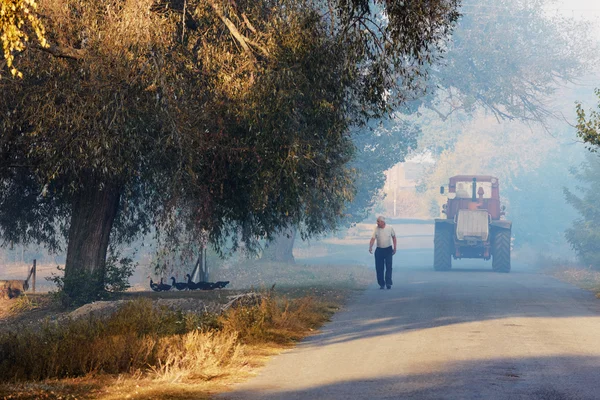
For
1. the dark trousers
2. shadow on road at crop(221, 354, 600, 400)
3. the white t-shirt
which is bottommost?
shadow on road at crop(221, 354, 600, 400)

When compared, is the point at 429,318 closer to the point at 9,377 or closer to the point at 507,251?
the point at 9,377

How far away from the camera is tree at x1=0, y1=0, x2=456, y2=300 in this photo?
43.2ft

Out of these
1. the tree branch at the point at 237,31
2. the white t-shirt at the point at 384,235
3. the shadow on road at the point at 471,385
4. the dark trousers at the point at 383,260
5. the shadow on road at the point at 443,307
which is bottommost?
the shadow on road at the point at 471,385

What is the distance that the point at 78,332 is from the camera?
34.2 feet

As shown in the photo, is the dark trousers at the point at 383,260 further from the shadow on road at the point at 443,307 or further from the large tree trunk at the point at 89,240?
the large tree trunk at the point at 89,240

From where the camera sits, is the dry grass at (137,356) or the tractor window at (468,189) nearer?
the dry grass at (137,356)

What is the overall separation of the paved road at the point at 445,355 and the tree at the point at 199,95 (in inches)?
112

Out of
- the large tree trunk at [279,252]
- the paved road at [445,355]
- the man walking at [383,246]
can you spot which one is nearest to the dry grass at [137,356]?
the paved road at [445,355]

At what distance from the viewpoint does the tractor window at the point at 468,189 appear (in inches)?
1419

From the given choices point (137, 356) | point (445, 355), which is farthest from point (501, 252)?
point (137, 356)

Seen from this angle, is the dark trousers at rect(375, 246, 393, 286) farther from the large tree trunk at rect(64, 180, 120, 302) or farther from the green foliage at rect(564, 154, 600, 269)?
the green foliage at rect(564, 154, 600, 269)

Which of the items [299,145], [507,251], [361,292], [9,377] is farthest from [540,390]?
[507,251]

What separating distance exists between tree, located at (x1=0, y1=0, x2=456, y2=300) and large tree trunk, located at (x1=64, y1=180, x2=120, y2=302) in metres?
2.26

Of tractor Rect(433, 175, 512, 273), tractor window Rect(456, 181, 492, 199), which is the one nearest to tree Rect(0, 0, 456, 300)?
tractor Rect(433, 175, 512, 273)
